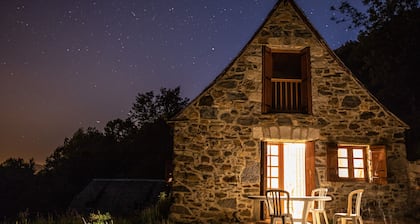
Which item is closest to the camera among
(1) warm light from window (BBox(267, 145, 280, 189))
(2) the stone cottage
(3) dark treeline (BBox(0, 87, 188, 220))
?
(2) the stone cottage

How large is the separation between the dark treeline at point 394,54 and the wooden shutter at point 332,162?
7823mm

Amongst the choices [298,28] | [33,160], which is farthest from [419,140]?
[33,160]

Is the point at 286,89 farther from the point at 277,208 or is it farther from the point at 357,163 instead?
the point at 277,208

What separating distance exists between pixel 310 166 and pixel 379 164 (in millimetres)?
1582

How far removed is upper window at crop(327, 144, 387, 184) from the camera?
8.35 m

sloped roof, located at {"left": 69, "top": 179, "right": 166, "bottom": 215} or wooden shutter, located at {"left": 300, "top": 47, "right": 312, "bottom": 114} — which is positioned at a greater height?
wooden shutter, located at {"left": 300, "top": 47, "right": 312, "bottom": 114}

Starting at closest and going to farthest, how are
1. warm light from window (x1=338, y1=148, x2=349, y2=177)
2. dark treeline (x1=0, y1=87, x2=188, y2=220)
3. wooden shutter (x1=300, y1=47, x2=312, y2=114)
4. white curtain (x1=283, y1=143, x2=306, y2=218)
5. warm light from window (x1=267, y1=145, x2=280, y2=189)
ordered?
warm light from window (x1=338, y1=148, x2=349, y2=177) < wooden shutter (x1=300, y1=47, x2=312, y2=114) < warm light from window (x1=267, y1=145, x2=280, y2=189) < white curtain (x1=283, y1=143, x2=306, y2=218) < dark treeline (x1=0, y1=87, x2=188, y2=220)

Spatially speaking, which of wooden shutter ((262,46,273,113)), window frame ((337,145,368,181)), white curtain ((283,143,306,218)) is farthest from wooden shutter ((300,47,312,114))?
white curtain ((283,143,306,218))

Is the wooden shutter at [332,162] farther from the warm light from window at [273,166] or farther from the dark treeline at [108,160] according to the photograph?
the dark treeline at [108,160]

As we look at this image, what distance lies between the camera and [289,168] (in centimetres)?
959

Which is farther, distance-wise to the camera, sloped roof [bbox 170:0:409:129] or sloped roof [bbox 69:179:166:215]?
sloped roof [bbox 69:179:166:215]

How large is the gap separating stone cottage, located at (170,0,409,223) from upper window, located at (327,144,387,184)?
0.07 feet

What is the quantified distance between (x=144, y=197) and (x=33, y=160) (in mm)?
26664

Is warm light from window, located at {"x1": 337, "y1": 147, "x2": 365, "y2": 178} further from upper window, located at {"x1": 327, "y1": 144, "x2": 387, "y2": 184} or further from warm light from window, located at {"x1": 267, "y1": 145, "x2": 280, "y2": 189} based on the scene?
warm light from window, located at {"x1": 267, "y1": 145, "x2": 280, "y2": 189}
